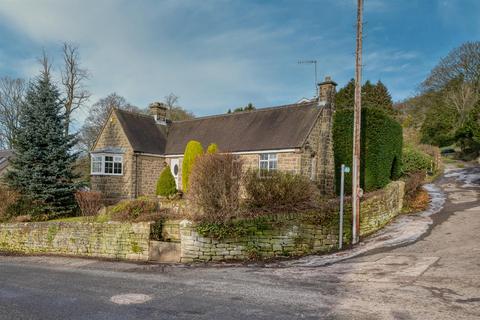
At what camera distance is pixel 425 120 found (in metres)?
41.8

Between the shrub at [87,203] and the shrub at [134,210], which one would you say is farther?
the shrub at [87,203]

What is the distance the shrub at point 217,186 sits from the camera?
10.7 m

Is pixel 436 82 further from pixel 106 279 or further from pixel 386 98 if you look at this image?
pixel 106 279

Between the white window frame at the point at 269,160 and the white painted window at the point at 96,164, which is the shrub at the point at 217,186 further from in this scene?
the white painted window at the point at 96,164

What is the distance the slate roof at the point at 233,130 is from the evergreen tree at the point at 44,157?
544 cm

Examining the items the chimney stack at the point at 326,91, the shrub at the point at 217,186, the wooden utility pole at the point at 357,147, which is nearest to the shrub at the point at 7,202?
the shrub at the point at 217,186

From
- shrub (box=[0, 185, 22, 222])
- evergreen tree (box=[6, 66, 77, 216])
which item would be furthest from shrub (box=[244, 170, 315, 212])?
shrub (box=[0, 185, 22, 222])

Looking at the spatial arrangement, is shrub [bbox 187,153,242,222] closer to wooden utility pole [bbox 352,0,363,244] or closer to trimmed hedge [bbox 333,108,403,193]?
wooden utility pole [bbox 352,0,363,244]

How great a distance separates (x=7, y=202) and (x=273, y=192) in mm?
15246

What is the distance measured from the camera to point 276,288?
281 inches

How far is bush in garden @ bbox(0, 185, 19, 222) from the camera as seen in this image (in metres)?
17.8

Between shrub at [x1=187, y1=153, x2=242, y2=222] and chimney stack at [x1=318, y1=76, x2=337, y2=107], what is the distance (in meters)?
11.4

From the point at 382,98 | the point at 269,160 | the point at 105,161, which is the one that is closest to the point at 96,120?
the point at 105,161

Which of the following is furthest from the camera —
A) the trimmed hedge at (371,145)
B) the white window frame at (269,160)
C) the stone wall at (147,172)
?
the stone wall at (147,172)
